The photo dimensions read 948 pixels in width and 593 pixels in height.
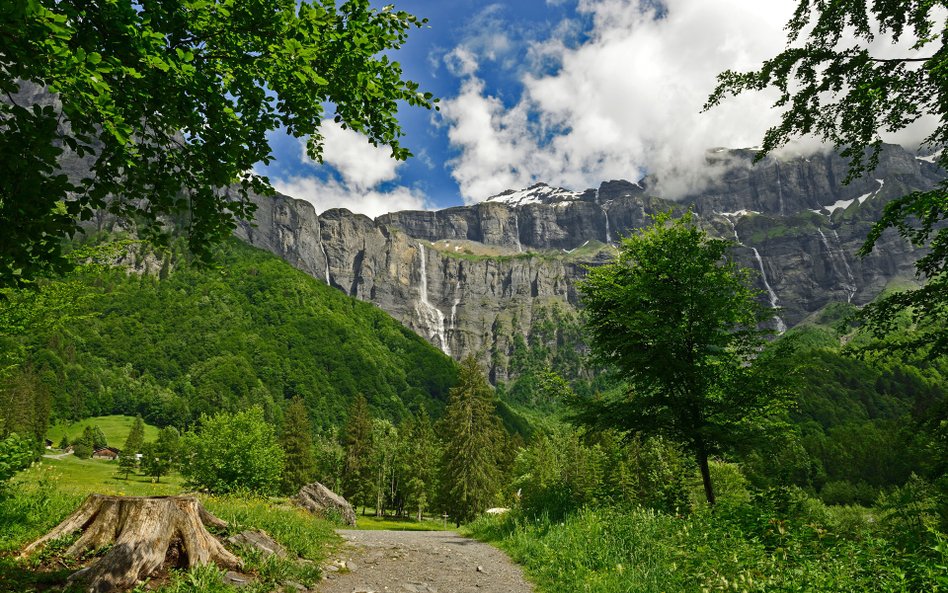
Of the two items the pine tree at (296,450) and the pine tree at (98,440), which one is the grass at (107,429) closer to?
the pine tree at (98,440)

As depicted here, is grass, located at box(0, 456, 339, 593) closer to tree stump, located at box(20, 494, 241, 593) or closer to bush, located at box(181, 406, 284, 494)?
tree stump, located at box(20, 494, 241, 593)

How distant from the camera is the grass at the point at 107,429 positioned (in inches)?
4983

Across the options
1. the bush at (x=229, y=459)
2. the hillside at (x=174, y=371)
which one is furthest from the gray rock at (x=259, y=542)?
the hillside at (x=174, y=371)

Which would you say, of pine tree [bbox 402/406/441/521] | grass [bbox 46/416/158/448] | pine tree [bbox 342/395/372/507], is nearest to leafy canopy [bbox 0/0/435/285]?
pine tree [bbox 402/406/441/521]

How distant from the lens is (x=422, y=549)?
1454 cm

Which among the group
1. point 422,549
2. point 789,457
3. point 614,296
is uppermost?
point 614,296

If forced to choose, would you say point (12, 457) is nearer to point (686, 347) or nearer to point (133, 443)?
point (686, 347)

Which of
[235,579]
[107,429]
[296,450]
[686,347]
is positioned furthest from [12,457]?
[107,429]

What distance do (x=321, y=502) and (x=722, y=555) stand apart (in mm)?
24690

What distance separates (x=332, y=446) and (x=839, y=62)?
283 ft

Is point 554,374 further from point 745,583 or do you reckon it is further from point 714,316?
point 745,583

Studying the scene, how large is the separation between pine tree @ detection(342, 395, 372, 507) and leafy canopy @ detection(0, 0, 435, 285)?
237ft

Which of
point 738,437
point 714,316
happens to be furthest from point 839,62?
point 738,437

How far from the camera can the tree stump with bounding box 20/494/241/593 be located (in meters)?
6.82
